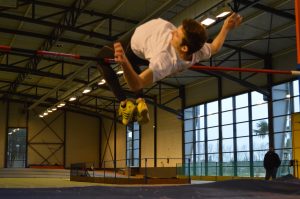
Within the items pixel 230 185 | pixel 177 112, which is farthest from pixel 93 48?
pixel 230 185

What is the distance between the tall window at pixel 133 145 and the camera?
26938mm

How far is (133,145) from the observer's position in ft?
90.6

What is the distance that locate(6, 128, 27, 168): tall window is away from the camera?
29.0 m

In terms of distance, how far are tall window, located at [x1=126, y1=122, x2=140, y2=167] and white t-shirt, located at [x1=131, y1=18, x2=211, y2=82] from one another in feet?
76.3

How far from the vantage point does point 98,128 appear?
3225 cm

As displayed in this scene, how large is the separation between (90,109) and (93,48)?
13982 millimetres

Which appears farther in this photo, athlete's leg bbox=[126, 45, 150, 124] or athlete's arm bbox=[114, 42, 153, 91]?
athlete's leg bbox=[126, 45, 150, 124]

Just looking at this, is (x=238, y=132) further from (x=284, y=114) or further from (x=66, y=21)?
(x=66, y=21)

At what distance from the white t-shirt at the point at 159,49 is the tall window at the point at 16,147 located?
2745 cm

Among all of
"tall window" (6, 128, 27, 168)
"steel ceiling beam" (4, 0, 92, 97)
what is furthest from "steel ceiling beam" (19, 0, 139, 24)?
"tall window" (6, 128, 27, 168)

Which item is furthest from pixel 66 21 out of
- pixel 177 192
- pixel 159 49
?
pixel 159 49

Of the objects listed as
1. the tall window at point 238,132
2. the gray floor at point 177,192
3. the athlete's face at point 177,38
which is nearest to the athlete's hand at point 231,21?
the athlete's face at point 177,38

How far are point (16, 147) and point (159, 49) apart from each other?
28.1 metres

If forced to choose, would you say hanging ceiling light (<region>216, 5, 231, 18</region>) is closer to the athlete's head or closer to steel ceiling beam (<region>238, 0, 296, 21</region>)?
steel ceiling beam (<region>238, 0, 296, 21</region>)
